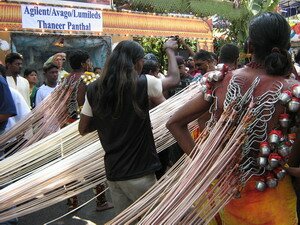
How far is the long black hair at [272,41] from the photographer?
162 centimetres

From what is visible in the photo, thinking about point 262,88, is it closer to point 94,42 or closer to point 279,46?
point 279,46

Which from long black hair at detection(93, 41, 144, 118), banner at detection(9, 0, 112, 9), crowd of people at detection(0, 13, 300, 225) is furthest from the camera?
banner at detection(9, 0, 112, 9)

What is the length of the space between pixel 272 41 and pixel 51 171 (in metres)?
1.73

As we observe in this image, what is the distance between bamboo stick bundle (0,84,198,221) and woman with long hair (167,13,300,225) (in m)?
1.04

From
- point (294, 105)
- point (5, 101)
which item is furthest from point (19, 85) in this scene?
point (294, 105)

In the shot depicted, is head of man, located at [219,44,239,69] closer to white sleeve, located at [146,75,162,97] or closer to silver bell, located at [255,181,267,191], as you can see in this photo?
white sleeve, located at [146,75,162,97]

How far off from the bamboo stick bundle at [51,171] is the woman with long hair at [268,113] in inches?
41.1

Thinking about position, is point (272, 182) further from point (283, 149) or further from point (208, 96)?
A: point (208, 96)

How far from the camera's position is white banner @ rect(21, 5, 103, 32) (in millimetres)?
7262

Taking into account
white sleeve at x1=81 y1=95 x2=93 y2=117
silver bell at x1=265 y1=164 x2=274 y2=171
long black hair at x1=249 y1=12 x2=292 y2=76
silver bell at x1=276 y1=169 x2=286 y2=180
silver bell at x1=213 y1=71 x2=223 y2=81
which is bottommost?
silver bell at x1=276 y1=169 x2=286 y2=180

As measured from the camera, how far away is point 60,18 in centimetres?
764

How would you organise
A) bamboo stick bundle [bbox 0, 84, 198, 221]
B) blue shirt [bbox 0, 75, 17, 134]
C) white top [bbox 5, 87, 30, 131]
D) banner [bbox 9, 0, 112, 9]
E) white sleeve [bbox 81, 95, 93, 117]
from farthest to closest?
1. banner [bbox 9, 0, 112, 9]
2. white top [bbox 5, 87, 30, 131]
3. blue shirt [bbox 0, 75, 17, 134]
4. bamboo stick bundle [bbox 0, 84, 198, 221]
5. white sleeve [bbox 81, 95, 93, 117]

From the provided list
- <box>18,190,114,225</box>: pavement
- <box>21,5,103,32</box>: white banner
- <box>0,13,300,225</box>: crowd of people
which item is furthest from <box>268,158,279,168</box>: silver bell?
<box>21,5,103,32</box>: white banner

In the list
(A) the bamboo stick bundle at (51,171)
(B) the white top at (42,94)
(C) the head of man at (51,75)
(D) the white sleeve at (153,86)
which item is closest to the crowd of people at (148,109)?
(D) the white sleeve at (153,86)
